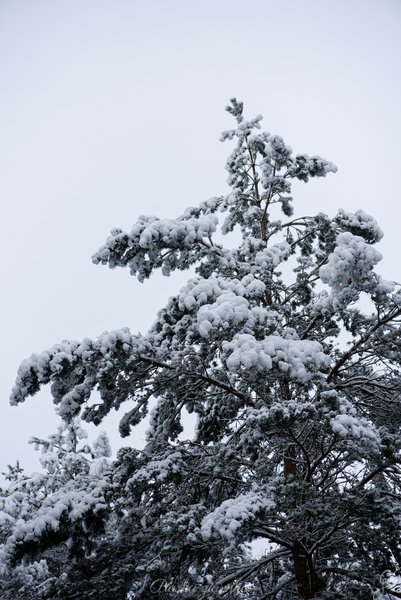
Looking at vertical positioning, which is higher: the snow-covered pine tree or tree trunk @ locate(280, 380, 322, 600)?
the snow-covered pine tree

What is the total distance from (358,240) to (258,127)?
4558 mm

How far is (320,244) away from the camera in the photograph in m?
8.09

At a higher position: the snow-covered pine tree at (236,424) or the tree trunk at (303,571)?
the snow-covered pine tree at (236,424)

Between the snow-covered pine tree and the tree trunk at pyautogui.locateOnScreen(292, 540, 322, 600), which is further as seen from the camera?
the tree trunk at pyautogui.locateOnScreen(292, 540, 322, 600)

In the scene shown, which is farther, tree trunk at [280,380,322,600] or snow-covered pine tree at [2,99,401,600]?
tree trunk at [280,380,322,600]

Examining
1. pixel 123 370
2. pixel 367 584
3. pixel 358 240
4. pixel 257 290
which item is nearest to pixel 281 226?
pixel 257 290

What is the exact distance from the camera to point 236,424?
6719 mm

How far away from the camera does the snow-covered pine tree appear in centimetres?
459

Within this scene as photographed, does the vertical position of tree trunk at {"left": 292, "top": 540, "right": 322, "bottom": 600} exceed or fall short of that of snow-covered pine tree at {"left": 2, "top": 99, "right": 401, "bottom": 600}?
it falls short

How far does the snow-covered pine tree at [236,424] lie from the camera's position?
459 centimetres

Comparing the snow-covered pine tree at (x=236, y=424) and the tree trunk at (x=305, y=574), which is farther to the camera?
the tree trunk at (x=305, y=574)

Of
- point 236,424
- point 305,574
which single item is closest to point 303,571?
point 305,574

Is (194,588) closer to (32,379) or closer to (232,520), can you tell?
(232,520)

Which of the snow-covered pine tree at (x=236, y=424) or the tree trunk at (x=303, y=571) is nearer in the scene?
the snow-covered pine tree at (x=236, y=424)
